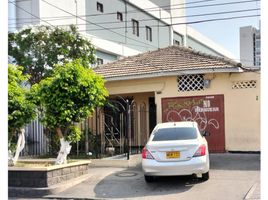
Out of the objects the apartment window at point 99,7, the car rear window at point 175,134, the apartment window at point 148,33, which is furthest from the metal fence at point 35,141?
the apartment window at point 148,33

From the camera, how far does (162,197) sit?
8914mm

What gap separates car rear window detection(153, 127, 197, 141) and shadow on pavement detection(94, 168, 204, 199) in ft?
3.96

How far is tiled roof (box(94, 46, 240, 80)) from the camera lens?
15.2 metres

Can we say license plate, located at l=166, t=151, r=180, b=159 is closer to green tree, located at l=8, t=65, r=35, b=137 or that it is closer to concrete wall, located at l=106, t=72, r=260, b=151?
green tree, located at l=8, t=65, r=35, b=137

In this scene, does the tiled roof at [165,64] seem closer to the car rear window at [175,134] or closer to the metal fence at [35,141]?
the metal fence at [35,141]

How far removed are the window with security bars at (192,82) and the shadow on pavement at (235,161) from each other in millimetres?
2819

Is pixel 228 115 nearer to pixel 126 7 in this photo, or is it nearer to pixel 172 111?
pixel 172 111

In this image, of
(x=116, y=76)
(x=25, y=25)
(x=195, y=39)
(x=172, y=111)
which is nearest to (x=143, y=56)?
(x=116, y=76)

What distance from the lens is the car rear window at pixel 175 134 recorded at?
10.1 m

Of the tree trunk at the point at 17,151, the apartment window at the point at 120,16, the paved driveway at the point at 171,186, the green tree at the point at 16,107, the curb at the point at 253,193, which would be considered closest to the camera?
the curb at the point at 253,193

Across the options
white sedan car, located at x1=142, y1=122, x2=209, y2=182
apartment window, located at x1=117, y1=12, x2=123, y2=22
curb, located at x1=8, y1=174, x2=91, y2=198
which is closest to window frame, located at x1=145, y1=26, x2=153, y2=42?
apartment window, located at x1=117, y1=12, x2=123, y2=22

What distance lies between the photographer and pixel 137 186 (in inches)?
398
